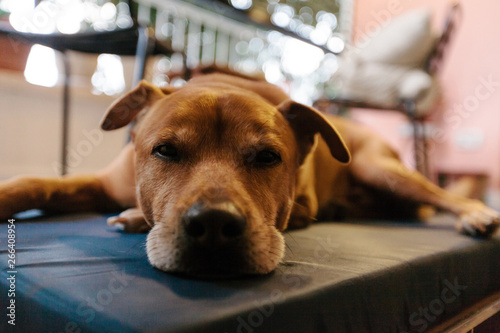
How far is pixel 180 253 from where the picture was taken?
1107 millimetres

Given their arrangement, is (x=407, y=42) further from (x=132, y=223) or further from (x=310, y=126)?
(x=132, y=223)

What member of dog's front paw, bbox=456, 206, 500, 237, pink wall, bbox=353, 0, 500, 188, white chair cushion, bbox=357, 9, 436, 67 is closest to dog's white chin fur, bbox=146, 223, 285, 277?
dog's front paw, bbox=456, 206, 500, 237

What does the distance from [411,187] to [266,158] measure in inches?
53.1

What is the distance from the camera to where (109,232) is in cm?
161

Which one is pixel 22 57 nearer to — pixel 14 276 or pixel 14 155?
pixel 14 155

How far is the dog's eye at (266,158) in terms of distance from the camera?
150cm

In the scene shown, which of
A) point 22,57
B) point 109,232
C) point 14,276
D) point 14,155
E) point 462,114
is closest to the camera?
point 14,276

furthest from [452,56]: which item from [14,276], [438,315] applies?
[14,276]

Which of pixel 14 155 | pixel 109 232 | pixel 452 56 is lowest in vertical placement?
pixel 14 155

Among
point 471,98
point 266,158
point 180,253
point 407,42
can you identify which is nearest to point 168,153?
point 266,158

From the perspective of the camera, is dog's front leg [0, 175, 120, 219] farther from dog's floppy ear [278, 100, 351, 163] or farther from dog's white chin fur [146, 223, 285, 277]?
dog's floppy ear [278, 100, 351, 163]

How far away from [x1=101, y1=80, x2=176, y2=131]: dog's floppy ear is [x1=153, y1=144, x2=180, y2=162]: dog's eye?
1.23ft

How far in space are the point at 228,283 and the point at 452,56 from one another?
18.3 feet

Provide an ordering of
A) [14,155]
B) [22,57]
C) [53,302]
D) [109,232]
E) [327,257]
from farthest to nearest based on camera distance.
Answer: [14,155] < [22,57] < [109,232] < [327,257] < [53,302]
